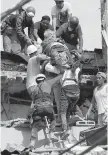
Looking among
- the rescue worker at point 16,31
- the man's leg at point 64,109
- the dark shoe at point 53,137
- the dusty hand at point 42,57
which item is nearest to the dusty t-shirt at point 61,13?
the rescue worker at point 16,31

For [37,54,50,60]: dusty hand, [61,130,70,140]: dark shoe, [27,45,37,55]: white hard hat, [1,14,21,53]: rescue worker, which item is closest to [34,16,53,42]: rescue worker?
[1,14,21,53]: rescue worker

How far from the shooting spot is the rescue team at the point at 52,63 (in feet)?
45.7

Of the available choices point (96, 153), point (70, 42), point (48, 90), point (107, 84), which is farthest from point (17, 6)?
point (70, 42)

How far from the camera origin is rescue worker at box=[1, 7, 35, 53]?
53.3ft

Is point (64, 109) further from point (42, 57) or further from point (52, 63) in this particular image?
point (42, 57)

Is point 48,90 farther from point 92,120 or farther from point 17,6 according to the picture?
point 17,6

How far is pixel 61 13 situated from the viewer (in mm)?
16859

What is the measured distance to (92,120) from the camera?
1524cm

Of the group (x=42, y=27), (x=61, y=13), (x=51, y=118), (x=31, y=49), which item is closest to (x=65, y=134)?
(x=51, y=118)

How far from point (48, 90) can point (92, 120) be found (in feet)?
5.94

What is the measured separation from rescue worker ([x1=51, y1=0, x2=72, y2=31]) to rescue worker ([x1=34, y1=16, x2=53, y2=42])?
0.45m

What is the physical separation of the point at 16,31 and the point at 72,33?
4.65ft

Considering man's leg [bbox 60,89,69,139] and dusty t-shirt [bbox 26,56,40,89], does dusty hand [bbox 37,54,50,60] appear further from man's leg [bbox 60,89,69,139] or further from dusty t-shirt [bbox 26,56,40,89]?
man's leg [bbox 60,89,69,139]

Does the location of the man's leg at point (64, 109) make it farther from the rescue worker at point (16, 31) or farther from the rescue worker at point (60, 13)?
the rescue worker at point (60, 13)
